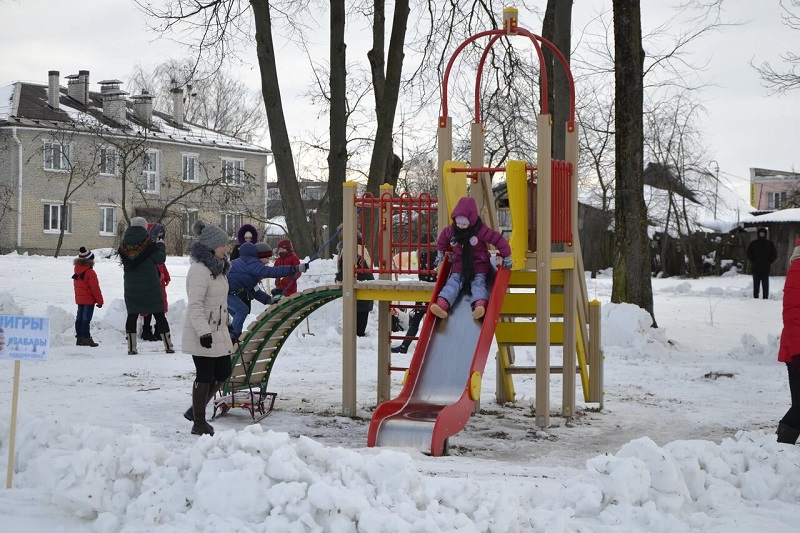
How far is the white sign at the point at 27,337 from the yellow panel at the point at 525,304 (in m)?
5.60

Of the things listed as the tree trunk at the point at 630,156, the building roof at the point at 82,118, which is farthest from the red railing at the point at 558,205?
the building roof at the point at 82,118

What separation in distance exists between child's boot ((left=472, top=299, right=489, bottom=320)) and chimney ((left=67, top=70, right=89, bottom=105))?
43.2 meters

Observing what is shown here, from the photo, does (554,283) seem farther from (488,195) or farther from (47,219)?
(47,219)

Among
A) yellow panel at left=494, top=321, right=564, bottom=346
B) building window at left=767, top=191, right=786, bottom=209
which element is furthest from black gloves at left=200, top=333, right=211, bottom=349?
building window at left=767, top=191, right=786, bottom=209

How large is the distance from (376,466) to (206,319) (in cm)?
329

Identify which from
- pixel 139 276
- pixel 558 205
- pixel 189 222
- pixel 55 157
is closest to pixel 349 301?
pixel 558 205

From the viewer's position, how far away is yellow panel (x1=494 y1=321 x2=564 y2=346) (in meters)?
11.0

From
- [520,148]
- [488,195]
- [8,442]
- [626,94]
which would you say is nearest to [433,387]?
[488,195]

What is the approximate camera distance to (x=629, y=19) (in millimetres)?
16516

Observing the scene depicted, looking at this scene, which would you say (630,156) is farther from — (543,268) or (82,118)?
(82,118)

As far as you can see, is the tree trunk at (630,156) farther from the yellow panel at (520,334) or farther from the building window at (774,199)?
the building window at (774,199)

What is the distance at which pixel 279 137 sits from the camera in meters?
20.7

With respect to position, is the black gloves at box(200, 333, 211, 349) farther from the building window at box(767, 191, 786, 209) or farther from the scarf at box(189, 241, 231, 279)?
the building window at box(767, 191, 786, 209)

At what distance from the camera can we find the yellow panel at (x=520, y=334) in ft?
36.2
